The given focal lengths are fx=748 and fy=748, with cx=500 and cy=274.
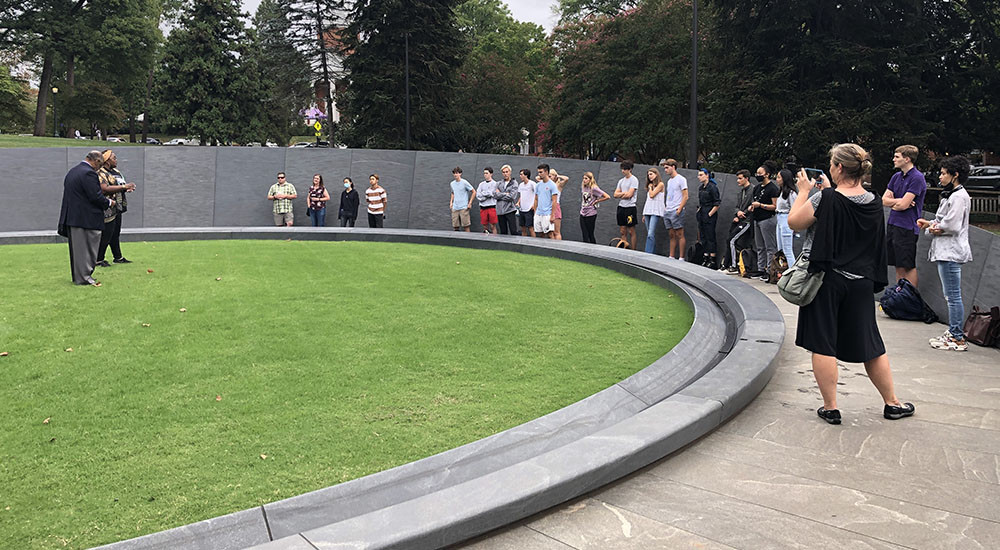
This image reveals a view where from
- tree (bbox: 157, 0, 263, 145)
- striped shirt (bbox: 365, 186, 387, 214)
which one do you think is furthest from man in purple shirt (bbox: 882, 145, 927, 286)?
tree (bbox: 157, 0, 263, 145)

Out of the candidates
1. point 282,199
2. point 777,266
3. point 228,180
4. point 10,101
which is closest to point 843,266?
point 777,266

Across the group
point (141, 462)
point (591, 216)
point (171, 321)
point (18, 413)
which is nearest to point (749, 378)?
point (141, 462)

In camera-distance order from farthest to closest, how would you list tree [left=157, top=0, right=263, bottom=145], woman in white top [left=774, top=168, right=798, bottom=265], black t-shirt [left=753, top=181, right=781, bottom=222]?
tree [left=157, top=0, right=263, bottom=145]
black t-shirt [left=753, top=181, right=781, bottom=222]
woman in white top [left=774, top=168, right=798, bottom=265]

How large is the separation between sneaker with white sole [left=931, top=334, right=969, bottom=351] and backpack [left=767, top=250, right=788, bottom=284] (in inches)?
162

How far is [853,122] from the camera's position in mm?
23234

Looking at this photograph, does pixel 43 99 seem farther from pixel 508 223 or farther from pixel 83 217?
pixel 83 217

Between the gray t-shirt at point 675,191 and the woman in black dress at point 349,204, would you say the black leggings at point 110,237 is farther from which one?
the gray t-shirt at point 675,191

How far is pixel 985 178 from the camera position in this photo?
31094mm

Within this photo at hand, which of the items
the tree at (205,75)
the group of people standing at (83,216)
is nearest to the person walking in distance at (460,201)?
the group of people standing at (83,216)

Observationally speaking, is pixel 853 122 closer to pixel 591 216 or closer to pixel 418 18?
pixel 591 216

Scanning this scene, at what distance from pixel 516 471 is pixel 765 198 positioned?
9.37 m

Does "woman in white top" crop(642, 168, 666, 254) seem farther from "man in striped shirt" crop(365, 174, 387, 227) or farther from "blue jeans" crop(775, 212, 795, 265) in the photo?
"man in striped shirt" crop(365, 174, 387, 227)

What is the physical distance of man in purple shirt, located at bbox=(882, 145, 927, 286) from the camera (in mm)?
8148

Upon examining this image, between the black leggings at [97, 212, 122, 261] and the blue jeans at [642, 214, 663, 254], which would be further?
the blue jeans at [642, 214, 663, 254]
